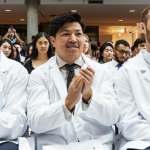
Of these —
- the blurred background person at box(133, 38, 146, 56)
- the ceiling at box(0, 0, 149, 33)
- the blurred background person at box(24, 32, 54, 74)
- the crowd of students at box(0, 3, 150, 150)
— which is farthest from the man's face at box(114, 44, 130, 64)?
the ceiling at box(0, 0, 149, 33)

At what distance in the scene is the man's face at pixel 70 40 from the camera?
171 cm

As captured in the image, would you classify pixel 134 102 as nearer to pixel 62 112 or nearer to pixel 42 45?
pixel 62 112

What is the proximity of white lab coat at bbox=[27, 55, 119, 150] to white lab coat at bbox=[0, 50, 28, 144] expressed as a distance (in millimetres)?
62

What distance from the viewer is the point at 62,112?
4.91 ft

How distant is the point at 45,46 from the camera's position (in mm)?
4477

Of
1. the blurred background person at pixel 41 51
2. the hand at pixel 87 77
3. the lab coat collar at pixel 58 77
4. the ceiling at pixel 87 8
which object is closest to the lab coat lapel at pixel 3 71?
the lab coat collar at pixel 58 77

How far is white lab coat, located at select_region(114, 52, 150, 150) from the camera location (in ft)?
5.00

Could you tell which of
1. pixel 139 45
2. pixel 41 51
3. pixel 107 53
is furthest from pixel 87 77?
pixel 107 53

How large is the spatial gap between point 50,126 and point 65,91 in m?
0.29

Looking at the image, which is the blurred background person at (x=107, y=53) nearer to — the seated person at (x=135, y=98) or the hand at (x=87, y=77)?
the seated person at (x=135, y=98)

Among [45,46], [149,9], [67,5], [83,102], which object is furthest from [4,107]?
[67,5]

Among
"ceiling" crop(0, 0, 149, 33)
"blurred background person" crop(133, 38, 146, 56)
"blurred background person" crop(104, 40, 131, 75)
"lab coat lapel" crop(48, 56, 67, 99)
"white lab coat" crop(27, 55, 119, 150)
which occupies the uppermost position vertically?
"ceiling" crop(0, 0, 149, 33)

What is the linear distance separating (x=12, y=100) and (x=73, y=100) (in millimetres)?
469

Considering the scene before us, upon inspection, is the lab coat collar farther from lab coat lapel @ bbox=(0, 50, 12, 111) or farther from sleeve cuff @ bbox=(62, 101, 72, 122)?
lab coat lapel @ bbox=(0, 50, 12, 111)
